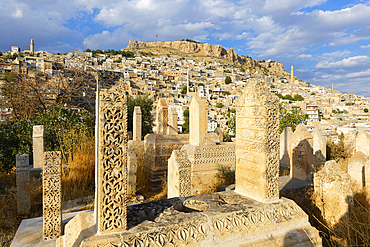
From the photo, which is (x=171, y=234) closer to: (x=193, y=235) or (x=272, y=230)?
(x=193, y=235)

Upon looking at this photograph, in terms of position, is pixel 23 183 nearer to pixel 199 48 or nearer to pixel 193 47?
pixel 193 47

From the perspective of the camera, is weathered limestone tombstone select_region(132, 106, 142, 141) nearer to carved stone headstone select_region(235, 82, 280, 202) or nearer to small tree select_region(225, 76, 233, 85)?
carved stone headstone select_region(235, 82, 280, 202)

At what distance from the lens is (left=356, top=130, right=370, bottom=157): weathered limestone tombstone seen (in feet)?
28.7

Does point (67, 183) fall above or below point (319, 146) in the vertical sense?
below

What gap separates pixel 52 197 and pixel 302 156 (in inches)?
258

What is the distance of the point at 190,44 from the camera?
132m

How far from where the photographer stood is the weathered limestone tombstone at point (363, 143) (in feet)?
28.7

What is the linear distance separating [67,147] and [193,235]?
6.25 metres

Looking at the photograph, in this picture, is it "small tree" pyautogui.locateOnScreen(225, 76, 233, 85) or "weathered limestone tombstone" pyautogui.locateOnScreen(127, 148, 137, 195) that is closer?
"weathered limestone tombstone" pyautogui.locateOnScreen(127, 148, 137, 195)

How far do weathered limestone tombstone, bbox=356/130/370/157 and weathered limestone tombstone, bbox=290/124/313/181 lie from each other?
3559 mm

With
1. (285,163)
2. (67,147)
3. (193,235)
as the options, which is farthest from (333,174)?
(67,147)

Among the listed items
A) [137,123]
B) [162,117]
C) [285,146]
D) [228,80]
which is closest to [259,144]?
[285,146]

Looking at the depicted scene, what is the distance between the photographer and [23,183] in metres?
5.13

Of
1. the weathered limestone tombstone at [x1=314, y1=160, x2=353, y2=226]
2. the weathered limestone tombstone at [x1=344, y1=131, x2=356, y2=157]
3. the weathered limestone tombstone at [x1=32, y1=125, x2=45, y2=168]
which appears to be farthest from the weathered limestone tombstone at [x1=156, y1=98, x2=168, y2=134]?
the weathered limestone tombstone at [x1=344, y1=131, x2=356, y2=157]
